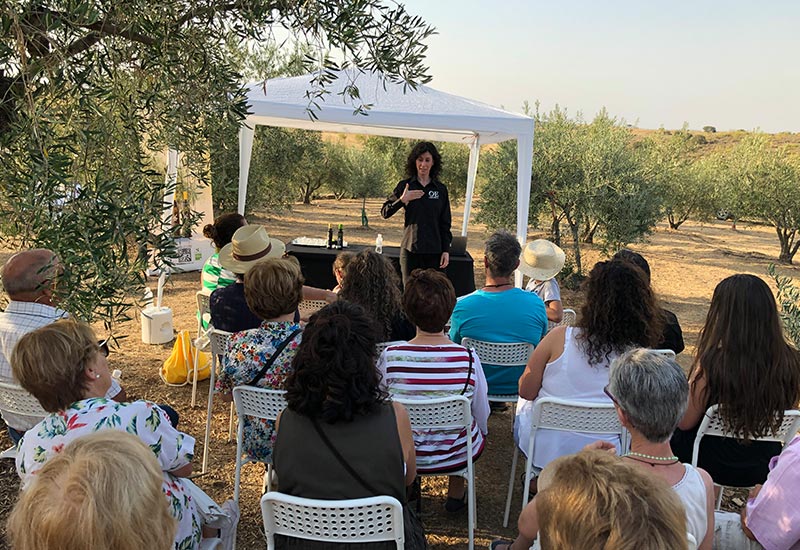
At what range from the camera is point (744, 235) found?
20094 mm

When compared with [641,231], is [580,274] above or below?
below

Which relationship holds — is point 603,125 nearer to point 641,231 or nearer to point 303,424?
point 641,231

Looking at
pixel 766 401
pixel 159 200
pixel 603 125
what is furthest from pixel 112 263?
pixel 603 125

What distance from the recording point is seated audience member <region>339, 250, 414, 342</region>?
3.28 metres

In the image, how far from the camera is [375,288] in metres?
3.29

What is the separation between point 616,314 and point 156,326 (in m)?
4.75

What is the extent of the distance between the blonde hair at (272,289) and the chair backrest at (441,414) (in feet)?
2.47

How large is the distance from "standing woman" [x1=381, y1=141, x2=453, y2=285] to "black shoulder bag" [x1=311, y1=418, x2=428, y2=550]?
3.87 m

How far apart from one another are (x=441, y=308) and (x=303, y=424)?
3.44 feet

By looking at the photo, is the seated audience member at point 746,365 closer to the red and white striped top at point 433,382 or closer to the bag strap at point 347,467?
the red and white striped top at point 433,382

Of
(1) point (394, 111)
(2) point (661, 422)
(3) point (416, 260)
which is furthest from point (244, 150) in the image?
(2) point (661, 422)

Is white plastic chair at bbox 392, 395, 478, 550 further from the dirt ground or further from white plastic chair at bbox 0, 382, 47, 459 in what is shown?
white plastic chair at bbox 0, 382, 47, 459

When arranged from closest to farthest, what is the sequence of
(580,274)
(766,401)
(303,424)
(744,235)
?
(303,424), (766,401), (580,274), (744,235)

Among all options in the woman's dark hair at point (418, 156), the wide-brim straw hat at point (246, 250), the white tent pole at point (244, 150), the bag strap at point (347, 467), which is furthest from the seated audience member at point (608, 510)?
the white tent pole at point (244, 150)
